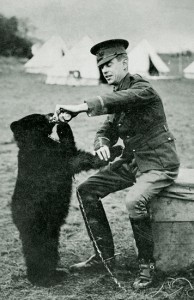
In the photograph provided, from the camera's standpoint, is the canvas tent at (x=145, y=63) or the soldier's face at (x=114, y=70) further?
the canvas tent at (x=145, y=63)

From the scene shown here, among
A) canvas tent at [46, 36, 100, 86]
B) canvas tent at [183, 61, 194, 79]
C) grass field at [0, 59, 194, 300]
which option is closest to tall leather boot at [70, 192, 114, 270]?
grass field at [0, 59, 194, 300]

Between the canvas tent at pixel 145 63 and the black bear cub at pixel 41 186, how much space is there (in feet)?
58.6

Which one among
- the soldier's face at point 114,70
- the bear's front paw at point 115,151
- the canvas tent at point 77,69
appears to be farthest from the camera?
the canvas tent at point 77,69

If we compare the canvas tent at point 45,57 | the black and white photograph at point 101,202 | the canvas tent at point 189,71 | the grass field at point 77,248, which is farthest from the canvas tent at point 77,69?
the black and white photograph at point 101,202

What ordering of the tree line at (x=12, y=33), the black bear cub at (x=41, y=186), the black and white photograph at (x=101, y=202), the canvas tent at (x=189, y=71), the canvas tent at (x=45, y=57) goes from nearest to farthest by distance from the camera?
the black and white photograph at (x=101, y=202), the black bear cub at (x=41, y=186), the tree line at (x=12, y=33), the canvas tent at (x=189, y=71), the canvas tent at (x=45, y=57)

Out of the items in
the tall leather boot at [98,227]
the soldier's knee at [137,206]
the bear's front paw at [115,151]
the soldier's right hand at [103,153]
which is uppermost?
the soldier's right hand at [103,153]

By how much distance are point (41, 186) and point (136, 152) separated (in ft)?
2.63

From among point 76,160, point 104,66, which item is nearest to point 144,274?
point 76,160

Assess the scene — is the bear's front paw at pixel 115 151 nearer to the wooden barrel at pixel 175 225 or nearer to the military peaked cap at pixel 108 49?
the wooden barrel at pixel 175 225

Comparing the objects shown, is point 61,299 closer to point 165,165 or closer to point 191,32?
point 165,165

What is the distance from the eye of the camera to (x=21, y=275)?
311cm

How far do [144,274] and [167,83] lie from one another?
52.7 ft

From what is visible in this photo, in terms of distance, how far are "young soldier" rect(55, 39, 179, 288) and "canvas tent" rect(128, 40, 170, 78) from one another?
1792 cm

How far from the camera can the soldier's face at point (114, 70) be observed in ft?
9.52
